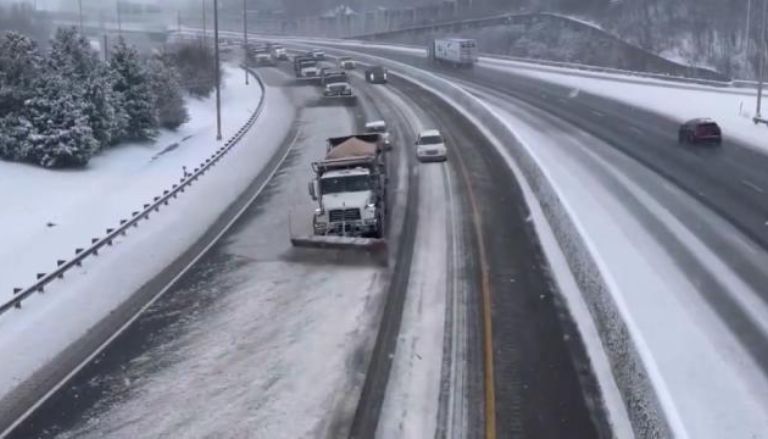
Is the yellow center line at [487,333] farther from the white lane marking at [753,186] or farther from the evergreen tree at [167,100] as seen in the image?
the evergreen tree at [167,100]

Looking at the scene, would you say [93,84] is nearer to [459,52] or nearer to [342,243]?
[342,243]

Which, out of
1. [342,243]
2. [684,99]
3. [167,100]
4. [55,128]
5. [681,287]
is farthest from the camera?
[684,99]

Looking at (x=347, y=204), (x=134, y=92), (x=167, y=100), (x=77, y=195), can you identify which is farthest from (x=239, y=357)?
(x=167, y=100)

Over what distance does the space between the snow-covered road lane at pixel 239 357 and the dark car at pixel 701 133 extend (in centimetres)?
2713

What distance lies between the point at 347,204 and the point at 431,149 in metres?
15.3

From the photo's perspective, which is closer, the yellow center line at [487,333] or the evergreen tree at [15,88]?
the yellow center line at [487,333]

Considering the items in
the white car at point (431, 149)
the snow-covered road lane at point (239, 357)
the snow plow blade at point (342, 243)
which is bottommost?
the snow-covered road lane at point (239, 357)

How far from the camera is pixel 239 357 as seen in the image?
1994cm

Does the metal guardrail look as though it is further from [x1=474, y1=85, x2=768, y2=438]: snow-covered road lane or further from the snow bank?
[x1=474, y1=85, x2=768, y2=438]: snow-covered road lane

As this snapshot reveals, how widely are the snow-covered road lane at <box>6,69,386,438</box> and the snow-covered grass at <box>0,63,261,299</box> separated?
20.2 feet

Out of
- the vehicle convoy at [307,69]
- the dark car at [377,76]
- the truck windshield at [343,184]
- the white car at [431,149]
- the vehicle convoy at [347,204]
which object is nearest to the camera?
the vehicle convoy at [347,204]

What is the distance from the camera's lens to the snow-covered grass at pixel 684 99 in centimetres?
5394

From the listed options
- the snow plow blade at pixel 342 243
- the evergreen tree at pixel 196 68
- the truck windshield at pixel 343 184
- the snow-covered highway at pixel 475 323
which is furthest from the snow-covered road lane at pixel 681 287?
the evergreen tree at pixel 196 68

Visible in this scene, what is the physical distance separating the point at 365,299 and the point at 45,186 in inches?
909
